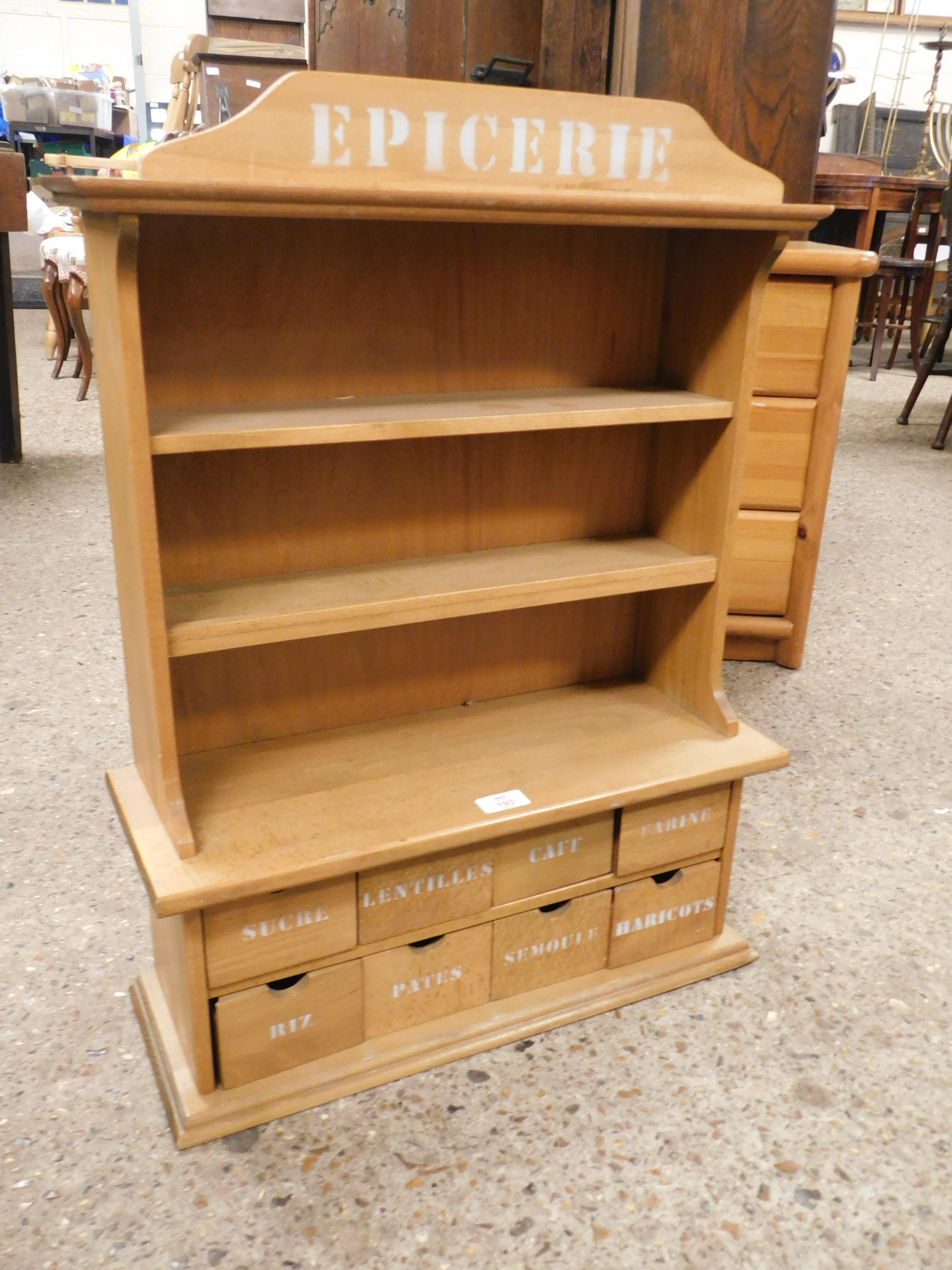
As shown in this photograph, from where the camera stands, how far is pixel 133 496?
116cm

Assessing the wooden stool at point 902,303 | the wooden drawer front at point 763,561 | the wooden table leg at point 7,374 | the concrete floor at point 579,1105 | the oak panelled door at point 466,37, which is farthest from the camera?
the wooden stool at point 902,303

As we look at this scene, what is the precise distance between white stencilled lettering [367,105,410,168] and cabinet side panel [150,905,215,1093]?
86 centimetres

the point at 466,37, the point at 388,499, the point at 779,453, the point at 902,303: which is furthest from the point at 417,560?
the point at 902,303

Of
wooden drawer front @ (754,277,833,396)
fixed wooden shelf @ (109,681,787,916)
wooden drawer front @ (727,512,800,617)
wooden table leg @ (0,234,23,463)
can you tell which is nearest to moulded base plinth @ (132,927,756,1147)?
fixed wooden shelf @ (109,681,787,916)

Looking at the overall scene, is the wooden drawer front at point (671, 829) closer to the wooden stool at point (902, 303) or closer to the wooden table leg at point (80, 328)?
the wooden table leg at point (80, 328)

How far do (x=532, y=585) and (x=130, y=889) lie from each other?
2.85 ft

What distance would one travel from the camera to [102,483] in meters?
4.05

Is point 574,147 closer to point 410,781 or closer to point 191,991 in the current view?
point 410,781

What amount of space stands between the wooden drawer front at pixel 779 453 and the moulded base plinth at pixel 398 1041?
1.23 m

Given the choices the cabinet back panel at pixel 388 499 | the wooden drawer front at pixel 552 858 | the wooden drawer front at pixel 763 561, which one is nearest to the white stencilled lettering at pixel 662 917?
the wooden drawer front at pixel 552 858

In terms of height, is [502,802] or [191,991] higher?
[502,802]

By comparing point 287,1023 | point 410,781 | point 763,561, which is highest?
point 410,781

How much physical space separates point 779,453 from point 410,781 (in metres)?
1.46

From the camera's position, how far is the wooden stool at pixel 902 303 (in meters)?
5.97
